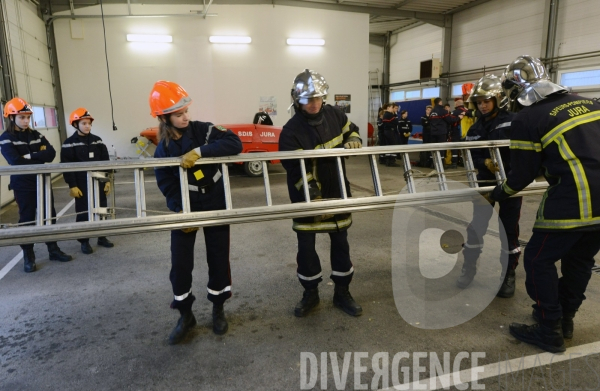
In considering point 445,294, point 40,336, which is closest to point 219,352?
point 40,336

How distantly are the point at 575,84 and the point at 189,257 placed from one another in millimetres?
12239

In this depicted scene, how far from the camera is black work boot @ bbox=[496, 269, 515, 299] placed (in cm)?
333

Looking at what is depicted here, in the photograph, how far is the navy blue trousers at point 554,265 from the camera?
7.97 ft

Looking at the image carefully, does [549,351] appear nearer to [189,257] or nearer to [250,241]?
[189,257]

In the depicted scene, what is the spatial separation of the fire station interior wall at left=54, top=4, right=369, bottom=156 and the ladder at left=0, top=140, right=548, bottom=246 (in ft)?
33.7

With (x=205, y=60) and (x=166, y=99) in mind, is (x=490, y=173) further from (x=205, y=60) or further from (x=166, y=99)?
(x=205, y=60)

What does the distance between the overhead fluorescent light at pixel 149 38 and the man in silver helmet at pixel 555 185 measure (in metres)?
11.5

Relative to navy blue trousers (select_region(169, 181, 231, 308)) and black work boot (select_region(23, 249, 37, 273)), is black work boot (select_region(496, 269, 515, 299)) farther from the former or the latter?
black work boot (select_region(23, 249, 37, 273))

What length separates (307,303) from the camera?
314 centimetres

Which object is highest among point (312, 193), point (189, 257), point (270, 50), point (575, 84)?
point (270, 50)

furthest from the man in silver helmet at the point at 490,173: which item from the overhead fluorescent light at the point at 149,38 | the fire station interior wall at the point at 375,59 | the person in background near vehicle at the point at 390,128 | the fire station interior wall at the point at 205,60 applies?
the fire station interior wall at the point at 375,59

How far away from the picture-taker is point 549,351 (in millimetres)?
2564

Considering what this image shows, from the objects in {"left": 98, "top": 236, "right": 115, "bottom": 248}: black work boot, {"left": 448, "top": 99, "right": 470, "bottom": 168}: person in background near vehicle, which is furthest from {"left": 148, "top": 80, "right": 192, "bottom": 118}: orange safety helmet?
{"left": 448, "top": 99, "right": 470, "bottom": 168}: person in background near vehicle

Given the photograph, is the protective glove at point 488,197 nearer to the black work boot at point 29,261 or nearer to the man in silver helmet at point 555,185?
the man in silver helmet at point 555,185
